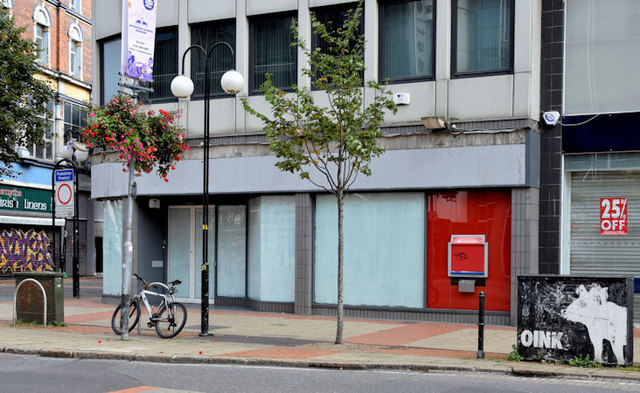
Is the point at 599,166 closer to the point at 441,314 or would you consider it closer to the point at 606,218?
the point at 606,218

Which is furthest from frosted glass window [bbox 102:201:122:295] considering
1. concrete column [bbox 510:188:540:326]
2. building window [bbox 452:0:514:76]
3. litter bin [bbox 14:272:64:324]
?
concrete column [bbox 510:188:540:326]

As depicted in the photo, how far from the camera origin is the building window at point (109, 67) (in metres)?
21.9

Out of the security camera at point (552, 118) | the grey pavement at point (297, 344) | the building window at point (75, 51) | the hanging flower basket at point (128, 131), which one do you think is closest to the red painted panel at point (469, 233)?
the grey pavement at point (297, 344)

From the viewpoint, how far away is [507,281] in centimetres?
1623

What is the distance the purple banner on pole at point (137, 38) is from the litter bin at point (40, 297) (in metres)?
4.54

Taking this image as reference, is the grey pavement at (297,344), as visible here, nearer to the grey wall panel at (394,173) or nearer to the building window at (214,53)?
the grey wall panel at (394,173)

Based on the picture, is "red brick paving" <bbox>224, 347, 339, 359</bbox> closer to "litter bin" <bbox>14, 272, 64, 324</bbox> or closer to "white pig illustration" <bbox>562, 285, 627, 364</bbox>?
"white pig illustration" <bbox>562, 285, 627, 364</bbox>

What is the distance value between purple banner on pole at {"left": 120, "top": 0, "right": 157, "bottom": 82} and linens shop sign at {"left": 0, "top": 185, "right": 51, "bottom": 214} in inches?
860

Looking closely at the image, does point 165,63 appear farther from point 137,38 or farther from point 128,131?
point 128,131

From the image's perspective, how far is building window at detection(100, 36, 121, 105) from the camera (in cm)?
2189

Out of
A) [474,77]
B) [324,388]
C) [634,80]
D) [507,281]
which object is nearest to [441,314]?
[507,281]

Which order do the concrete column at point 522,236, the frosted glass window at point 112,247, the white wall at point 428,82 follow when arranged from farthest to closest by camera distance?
the frosted glass window at point 112,247 < the white wall at point 428,82 < the concrete column at point 522,236

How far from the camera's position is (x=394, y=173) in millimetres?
17203

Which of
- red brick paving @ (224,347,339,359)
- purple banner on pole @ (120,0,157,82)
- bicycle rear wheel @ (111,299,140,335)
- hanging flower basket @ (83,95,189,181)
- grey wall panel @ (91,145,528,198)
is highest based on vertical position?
purple banner on pole @ (120,0,157,82)
